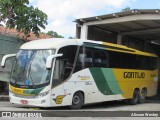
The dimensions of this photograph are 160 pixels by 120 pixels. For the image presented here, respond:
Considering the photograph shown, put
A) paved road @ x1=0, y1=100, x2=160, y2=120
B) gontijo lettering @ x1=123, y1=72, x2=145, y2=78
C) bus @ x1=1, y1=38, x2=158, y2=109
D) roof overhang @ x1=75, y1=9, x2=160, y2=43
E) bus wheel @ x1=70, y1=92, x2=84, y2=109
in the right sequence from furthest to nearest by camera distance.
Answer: roof overhang @ x1=75, y1=9, x2=160, y2=43 → gontijo lettering @ x1=123, y1=72, x2=145, y2=78 → bus wheel @ x1=70, y1=92, x2=84, y2=109 → bus @ x1=1, y1=38, x2=158, y2=109 → paved road @ x1=0, y1=100, x2=160, y2=120

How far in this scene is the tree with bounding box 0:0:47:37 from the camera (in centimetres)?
2231

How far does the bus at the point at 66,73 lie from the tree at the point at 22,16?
257 inches

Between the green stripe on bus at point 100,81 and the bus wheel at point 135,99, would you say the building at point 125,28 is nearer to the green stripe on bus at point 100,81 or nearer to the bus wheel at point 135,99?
the bus wheel at point 135,99

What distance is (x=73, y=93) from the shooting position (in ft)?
51.3

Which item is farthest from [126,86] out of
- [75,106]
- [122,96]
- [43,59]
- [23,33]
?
[23,33]

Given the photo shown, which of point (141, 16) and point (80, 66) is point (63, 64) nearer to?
point (80, 66)

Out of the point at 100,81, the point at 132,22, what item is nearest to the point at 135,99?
the point at 100,81

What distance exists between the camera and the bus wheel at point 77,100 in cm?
1571

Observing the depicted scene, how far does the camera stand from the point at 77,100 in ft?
52.2

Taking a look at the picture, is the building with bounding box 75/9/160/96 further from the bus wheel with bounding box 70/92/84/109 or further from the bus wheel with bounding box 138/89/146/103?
the bus wheel with bounding box 70/92/84/109

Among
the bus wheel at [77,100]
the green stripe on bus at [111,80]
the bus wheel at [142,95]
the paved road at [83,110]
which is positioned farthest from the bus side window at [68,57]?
the bus wheel at [142,95]

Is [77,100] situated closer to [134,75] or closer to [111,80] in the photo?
[111,80]

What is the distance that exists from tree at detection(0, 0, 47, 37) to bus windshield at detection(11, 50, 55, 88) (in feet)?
24.3

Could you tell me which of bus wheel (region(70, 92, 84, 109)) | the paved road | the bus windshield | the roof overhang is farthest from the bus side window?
the roof overhang
